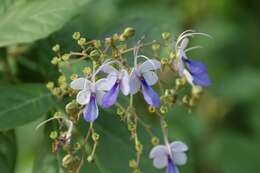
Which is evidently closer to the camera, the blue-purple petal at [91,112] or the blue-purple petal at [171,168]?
the blue-purple petal at [91,112]

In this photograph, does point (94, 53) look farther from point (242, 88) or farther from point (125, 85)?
point (242, 88)

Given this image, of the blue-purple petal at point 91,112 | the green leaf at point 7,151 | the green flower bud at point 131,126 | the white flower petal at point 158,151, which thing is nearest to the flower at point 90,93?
the blue-purple petal at point 91,112

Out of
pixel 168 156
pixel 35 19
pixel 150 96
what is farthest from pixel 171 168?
pixel 35 19

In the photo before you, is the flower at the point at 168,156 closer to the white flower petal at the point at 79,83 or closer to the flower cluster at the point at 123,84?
the flower cluster at the point at 123,84

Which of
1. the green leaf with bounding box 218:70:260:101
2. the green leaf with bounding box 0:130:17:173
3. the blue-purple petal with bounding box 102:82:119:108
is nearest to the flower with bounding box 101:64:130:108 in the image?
the blue-purple petal with bounding box 102:82:119:108

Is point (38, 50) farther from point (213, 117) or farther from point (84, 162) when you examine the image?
point (213, 117)

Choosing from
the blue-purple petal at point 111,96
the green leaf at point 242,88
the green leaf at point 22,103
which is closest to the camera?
the blue-purple petal at point 111,96
